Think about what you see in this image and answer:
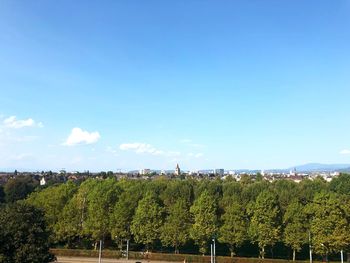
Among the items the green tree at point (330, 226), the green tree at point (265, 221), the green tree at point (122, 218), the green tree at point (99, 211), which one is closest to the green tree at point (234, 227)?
the green tree at point (265, 221)

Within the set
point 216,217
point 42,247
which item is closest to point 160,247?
point 216,217

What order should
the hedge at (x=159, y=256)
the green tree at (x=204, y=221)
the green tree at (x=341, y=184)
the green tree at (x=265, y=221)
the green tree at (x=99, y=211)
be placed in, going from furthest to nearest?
1. the green tree at (x=341, y=184)
2. the green tree at (x=99, y=211)
3. the green tree at (x=204, y=221)
4. the green tree at (x=265, y=221)
5. the hedge at (x=159, y=256)

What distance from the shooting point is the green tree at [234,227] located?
60.2 meters

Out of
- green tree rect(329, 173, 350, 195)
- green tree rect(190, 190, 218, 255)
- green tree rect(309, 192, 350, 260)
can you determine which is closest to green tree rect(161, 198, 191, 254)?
green tree rect(190, 190, 218, 255)

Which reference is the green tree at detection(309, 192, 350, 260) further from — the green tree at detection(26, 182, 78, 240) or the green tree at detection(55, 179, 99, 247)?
the green tree at detection(26, 182, 78, 240)

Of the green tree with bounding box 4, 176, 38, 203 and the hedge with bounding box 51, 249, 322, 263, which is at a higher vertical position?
the green tree with bounding box 4, 176, 38, 203

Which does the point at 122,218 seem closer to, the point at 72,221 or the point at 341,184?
the point at 72,221

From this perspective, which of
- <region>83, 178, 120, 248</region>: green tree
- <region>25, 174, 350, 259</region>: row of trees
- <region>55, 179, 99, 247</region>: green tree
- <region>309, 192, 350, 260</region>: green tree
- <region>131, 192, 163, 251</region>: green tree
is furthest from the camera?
<region>55, 179, 99, 247</region>: green tree

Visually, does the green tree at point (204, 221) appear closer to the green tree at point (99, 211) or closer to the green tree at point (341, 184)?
the green tree at point (99, 211)

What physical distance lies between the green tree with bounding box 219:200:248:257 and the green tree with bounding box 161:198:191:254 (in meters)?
5.90

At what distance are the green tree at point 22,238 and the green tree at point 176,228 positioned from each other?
80.9 feet

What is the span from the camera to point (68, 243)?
2648 inches

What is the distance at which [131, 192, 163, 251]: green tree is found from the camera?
62.5 meters

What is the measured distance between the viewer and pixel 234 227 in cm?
6072
